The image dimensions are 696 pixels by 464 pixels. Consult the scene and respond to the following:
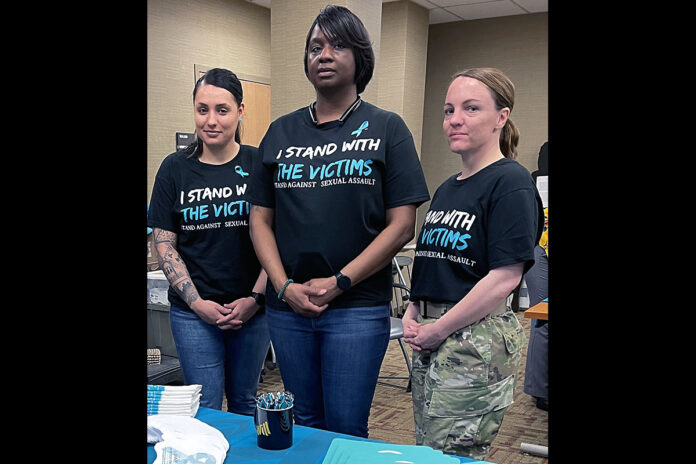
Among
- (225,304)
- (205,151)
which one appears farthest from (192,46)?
(225,304)

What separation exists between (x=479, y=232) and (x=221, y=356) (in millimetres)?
854

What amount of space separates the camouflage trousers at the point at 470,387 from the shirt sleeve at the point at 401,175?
0.38 metres

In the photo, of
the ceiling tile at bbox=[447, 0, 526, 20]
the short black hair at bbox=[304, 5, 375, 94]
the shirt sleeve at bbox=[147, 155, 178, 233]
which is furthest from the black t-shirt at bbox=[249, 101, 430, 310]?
the ceiling tile at bbox=[447, 0, 526, 20]

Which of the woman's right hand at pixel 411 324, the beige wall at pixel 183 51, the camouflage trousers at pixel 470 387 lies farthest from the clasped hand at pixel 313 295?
the beige wall at pixel 183 51

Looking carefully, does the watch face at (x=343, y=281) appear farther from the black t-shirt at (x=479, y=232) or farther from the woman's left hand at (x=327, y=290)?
the black t-shirt at (x=479, y=232)

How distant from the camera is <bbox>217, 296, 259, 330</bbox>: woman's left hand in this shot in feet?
5.90

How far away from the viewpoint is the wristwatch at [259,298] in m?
1.85

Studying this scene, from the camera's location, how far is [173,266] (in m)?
1.87

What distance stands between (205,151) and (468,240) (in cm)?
89
